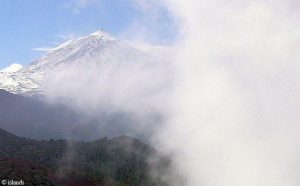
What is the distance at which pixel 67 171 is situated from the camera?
450ft

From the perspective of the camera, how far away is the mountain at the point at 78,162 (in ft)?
388

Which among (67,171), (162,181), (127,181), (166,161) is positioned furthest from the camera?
(166,161)

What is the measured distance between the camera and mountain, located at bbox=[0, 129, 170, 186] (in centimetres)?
11831

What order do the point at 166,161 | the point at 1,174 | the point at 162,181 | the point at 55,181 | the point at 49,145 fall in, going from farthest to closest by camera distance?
the point at 166,161, the point at 49,145, the point at 162,181, the point at 55,181, the point at 1,174

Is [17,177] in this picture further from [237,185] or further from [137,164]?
[237,185]

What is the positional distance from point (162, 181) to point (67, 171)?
131ft

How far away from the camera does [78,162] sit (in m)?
160

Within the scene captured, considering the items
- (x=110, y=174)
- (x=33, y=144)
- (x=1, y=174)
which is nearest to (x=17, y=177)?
(x=1, y=174)
